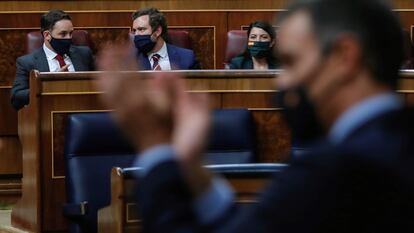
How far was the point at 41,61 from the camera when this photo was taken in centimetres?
397

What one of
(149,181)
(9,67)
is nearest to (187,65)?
(9,67)

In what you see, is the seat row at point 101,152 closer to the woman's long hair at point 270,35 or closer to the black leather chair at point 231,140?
the black leather chair at point 231,140

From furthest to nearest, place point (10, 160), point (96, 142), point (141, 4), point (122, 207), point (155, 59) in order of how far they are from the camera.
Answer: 1. point (141, 4)
2. point (10, 160)
3. point (155, 59)
4. point (96, 142)
5. point (122, 207)

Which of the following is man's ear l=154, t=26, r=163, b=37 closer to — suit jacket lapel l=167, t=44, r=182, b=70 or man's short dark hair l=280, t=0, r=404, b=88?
suit jacket lapel l=167, t=44, r=182, b=70

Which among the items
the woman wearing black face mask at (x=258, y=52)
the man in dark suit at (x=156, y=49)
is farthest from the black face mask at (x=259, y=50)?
the man in dark suit at (x=156, y=49)

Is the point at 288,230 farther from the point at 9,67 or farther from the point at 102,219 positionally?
the point at 9,67

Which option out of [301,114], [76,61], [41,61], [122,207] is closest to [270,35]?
[76,61]

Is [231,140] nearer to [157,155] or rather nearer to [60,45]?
[60,45]

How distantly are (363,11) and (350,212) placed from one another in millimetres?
160

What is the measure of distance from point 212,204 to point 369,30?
0.61 ft

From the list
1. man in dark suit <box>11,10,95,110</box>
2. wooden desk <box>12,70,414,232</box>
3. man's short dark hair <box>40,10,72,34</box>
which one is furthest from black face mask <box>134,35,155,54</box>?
wooden desk <box>12,70,414,232</box>

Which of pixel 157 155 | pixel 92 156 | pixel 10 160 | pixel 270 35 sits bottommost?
pixel 10 160

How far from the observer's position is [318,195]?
2.86 feet

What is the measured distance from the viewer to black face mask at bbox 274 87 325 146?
95 cm
